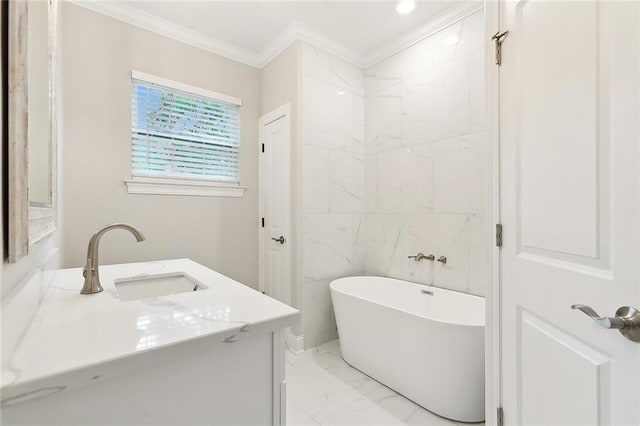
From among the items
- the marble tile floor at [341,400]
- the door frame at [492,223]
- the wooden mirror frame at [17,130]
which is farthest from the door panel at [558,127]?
the wooden mirror frame at [17,130]

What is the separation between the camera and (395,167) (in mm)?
2730

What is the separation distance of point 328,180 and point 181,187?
52.1 inches

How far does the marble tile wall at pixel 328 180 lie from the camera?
8.36ft

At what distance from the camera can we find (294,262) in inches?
102

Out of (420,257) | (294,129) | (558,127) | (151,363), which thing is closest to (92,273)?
(151,363)

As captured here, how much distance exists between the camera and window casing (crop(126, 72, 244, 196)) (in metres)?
2.40

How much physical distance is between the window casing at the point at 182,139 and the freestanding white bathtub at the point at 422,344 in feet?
5.15

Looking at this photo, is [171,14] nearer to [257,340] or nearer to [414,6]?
[414,6]

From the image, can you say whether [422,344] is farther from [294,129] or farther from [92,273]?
[294,129]

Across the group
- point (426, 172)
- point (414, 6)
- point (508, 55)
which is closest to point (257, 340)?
point (508, 55)

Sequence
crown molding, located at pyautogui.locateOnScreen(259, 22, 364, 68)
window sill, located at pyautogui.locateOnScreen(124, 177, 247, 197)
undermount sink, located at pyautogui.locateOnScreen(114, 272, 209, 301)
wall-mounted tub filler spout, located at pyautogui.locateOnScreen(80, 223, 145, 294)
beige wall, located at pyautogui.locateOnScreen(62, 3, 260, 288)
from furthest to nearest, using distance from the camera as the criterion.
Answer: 1. crown molding, located at pyautogui.locateOnScreen(259, 22, 364, 68)
2. window sill, located at pyautogui.locateOnScreen(124, 177, 247, 197)
3. beige wall, located at pyautogui.locateOnScreen(62, 3, 260, 288)
4. undermount sink, located at pyautogui.locateOnScreen(114, 272, 209, 301)
5. wall-mounted tub filler spout, located at pyautogui.locateOnScreen(80, 223, 145, 294)

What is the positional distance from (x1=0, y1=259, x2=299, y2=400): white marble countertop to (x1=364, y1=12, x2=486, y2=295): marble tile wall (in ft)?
5.90

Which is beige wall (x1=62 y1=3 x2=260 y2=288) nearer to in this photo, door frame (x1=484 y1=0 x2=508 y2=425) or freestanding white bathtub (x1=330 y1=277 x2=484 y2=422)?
freestanding white bathtub (x1=330 y1=277 x2=484 y2=422)

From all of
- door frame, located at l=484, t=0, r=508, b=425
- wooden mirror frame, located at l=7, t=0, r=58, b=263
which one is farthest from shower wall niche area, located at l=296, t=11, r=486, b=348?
wooden mirror frame, located at l=7, t=0, r=58, b=263
